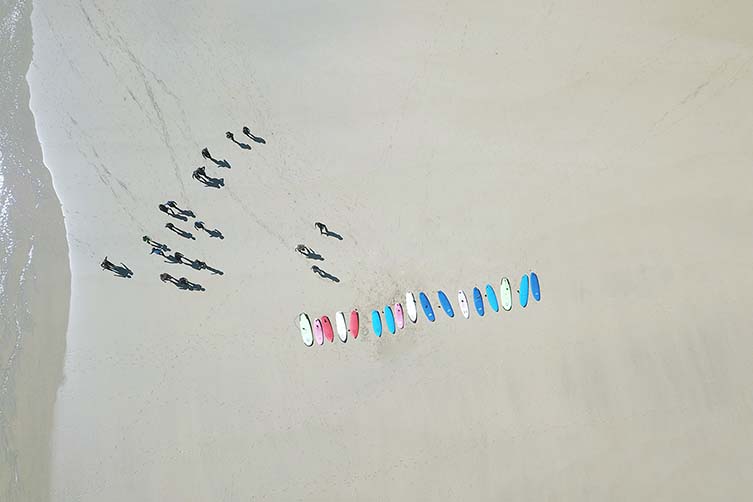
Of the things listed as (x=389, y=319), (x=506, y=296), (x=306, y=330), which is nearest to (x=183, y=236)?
(x=306, y=330)

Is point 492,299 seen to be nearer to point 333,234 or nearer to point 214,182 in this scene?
point 333,234

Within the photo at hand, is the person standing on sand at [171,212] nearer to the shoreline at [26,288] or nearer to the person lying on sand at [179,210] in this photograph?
the person lying on sand at [179,210]

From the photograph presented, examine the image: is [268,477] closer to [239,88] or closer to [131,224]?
[131,224]

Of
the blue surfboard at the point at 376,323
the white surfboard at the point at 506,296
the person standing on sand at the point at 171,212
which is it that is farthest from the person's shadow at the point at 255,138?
the white surfboard at the point at 506,296

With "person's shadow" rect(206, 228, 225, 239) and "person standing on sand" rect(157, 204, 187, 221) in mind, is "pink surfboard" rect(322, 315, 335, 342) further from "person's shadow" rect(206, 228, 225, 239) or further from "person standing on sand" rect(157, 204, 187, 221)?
"person standing on sand" rect(157, 204, 187, 221)

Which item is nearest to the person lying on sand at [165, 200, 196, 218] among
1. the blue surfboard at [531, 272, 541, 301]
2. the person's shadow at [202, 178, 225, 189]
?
the person's shadow at [202, 178, 225, 189]
